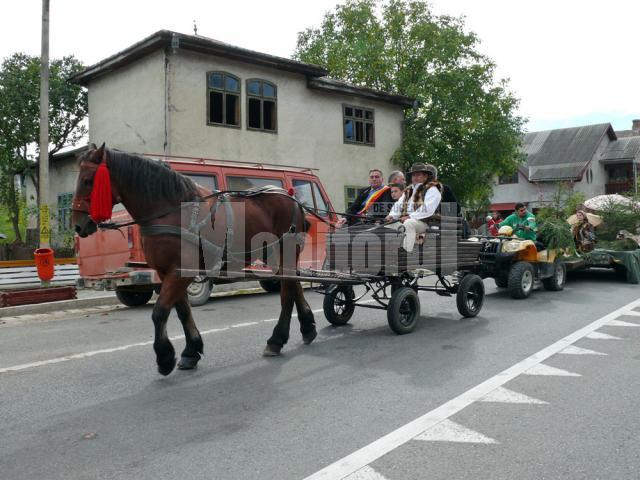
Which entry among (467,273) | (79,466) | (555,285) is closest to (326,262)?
(467,273)

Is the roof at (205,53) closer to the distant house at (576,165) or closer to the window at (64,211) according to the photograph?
the window at (64,211)

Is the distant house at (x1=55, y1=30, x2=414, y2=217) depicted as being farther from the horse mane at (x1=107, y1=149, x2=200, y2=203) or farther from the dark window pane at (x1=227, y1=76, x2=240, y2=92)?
the horse mane at (x1=107, y1=149, x2=200, y2=203)

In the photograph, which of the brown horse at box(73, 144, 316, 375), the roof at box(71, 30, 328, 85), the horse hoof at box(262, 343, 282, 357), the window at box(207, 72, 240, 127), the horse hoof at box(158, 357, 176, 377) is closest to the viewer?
the brown horse at box(73, 144, 316, 375)

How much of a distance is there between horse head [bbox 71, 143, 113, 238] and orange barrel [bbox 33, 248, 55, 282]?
26.2ft

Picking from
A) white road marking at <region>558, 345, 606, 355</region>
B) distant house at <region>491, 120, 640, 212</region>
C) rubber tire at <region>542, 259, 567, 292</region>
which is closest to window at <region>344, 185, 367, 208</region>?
rubber tire at <region>542, 259, 567, 292</region>

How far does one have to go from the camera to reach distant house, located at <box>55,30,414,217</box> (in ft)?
58.9

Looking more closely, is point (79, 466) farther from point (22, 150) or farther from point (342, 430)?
point (22, 150)

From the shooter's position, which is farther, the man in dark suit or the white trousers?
the man in dark suit

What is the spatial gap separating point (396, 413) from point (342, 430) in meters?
0.53

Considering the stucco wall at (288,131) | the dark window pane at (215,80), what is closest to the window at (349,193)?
the stucco wall at (288,131)

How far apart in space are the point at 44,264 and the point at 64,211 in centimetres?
1019

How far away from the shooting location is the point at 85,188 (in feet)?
16.4

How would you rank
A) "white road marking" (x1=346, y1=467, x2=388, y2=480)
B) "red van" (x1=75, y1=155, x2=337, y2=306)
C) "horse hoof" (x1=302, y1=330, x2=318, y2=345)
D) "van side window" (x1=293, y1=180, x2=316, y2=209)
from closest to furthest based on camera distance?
1. "white road marking" (x1=346, y1=467, x2=388, y2=480)
2. "horse hoof" (x1=302, y1=330, x2=318, y2=345)
3. "red van" (x1=75, y1=155, x2=337, y2=306)
4. "van side window" (x1=293, y1=180, x2=316, y2=209)

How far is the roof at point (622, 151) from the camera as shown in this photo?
46.0 metres
